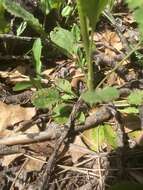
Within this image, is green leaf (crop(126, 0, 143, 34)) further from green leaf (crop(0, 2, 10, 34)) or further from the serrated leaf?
green leaf (crop(0, 2, 10, 34))

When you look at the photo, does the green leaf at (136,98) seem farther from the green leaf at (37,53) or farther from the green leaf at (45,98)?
the green leaf at (37,53)

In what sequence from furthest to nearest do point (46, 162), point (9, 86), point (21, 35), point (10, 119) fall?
point (21, 35), point (9, 86), point (10, 119), point (46, 162)

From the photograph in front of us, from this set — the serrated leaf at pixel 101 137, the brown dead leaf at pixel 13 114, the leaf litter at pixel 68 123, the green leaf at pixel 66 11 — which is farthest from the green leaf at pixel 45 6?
the serrated leaf at pixel 101 137

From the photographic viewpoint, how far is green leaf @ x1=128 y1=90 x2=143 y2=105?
4.85 feet

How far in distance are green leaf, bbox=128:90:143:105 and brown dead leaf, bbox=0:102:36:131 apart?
36cm

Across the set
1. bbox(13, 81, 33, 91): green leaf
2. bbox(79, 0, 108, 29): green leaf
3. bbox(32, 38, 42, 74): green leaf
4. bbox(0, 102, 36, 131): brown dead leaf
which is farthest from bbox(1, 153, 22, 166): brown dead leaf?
bbox(79, 0, 108, 29): green leaf

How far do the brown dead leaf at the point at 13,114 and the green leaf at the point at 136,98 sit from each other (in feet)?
1.18

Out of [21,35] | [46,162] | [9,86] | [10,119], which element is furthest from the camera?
[21,35]

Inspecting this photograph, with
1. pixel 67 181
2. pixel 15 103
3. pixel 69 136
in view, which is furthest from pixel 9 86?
pixel 67 181

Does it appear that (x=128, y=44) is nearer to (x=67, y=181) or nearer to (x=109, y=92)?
(x=109, y=92)

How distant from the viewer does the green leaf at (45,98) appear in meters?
1.50

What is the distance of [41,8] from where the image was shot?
1858 millimetres

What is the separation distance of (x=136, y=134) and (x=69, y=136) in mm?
237

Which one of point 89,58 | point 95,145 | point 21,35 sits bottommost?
point 95,145
